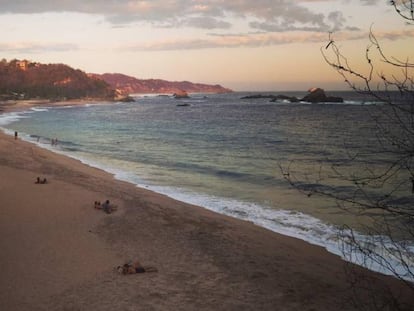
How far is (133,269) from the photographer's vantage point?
8781 mm

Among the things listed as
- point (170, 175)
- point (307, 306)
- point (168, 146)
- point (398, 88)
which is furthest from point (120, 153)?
point (398, 88)

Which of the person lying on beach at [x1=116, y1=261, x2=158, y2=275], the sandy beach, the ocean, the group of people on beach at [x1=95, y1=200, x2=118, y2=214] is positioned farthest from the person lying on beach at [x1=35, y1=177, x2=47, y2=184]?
the person lying on beach at [x1=116, y1=261, x2=158, y2=275]

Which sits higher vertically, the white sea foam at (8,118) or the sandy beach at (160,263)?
the sandy beach at (160,263)

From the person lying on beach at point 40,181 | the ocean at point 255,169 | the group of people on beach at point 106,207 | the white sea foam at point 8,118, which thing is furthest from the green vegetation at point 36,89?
the group of people on beach at point 106,207

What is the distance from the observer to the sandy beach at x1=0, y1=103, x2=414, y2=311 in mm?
7670

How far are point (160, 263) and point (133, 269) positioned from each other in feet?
2.64

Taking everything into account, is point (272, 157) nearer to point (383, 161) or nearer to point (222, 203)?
point (383, 161)

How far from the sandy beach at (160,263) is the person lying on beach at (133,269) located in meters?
0.16

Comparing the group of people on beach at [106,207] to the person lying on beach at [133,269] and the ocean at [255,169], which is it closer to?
the ocean at [255,169]

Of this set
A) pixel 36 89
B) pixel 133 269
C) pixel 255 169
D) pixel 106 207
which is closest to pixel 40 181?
pixel 106 207

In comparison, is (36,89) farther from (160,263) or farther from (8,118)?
(160,263)

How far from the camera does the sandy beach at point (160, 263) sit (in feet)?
25.2

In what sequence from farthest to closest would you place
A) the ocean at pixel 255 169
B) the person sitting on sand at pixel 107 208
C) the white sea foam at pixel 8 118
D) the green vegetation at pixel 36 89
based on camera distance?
the green vegetation at pixel 36 89, the white sea foam at pixel 8 118, the person sitting on sand at pixel 107 208, the ocean at pixel 255 169

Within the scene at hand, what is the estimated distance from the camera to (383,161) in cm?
2408
